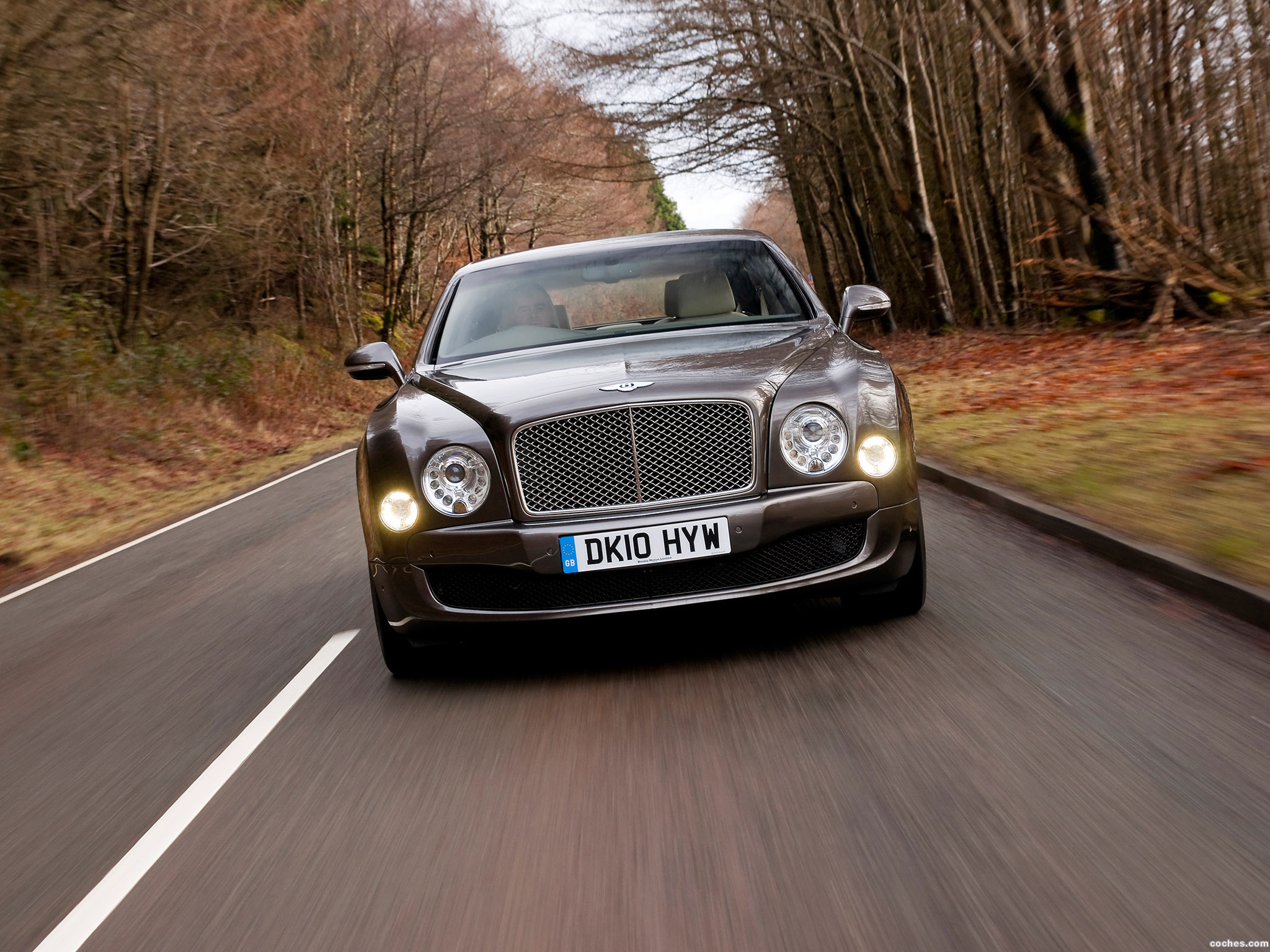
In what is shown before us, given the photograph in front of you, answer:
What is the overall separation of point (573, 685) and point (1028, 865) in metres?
2.03

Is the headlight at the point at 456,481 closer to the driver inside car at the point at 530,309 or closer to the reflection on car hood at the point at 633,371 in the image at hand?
the reflection on car hood at the point at 633,371

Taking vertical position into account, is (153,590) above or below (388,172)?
below

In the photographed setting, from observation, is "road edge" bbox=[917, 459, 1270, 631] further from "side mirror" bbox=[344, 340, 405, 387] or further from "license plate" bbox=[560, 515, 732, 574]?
"side mirror" bbox=[344, 340, 405, 387]

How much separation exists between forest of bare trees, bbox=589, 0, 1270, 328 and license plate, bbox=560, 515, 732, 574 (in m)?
11.1

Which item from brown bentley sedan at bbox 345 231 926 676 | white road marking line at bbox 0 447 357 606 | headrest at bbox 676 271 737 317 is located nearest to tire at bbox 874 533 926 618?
brown bentley sedan at bbox 345 231 926 676

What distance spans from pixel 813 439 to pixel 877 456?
0.25 meters

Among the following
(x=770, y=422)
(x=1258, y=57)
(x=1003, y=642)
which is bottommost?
(x=1003, y=642)

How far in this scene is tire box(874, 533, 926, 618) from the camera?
4.70m

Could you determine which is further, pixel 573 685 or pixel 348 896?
pixel 573 685

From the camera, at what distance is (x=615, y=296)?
19.8 ft

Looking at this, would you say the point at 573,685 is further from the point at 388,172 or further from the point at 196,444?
the point at 388,172

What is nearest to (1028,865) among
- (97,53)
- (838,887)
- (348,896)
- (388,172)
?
(838,887)

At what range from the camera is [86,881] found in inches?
125

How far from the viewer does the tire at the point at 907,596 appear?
4.70m
